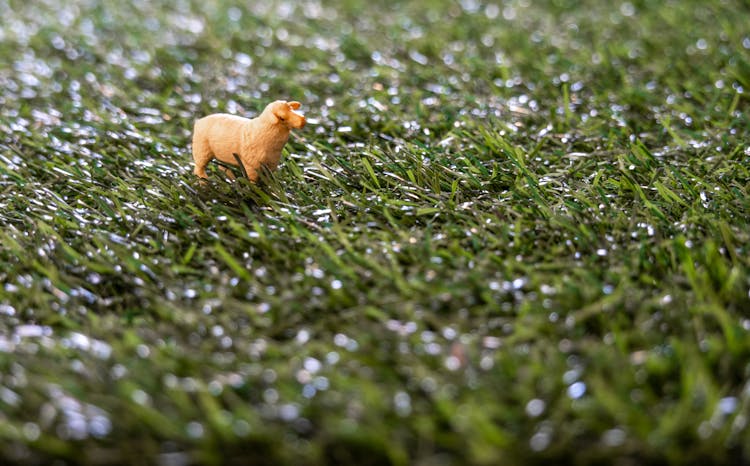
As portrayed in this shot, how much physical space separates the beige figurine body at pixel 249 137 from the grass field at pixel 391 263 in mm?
55

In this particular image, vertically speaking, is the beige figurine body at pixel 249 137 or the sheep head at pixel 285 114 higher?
the sheep head at pixel 285 114

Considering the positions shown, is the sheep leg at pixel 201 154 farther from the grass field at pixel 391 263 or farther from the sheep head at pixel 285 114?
the sheep head at pixel 285 114

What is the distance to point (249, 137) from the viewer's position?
1.86 m

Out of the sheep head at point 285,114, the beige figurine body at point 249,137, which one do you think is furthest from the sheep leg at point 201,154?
the sheep head at point 285,114

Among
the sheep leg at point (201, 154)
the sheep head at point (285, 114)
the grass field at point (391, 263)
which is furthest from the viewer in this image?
the sheep leg at point (201, 154)

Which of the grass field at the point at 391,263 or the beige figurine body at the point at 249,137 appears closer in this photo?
the grass field at the point at 391,263

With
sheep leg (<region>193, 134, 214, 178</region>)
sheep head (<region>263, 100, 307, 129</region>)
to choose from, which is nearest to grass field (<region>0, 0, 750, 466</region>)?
sheep leg (<region>193, 134, 214, 178</region>)

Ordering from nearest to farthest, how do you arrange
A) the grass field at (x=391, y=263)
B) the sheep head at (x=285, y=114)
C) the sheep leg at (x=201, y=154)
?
the grass field at (x=391, y=263), the sheep head at (x=285, y=114), the sheep leg at (x=201, y=154)

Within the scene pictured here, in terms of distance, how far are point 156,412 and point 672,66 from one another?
230cm

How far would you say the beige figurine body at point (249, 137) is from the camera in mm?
1822

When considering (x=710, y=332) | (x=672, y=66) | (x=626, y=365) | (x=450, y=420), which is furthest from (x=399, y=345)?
(x=672, y=66)

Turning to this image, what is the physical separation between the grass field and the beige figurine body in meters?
0.05

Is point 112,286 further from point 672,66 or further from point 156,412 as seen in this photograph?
point 672,66

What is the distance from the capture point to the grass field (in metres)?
1.24
